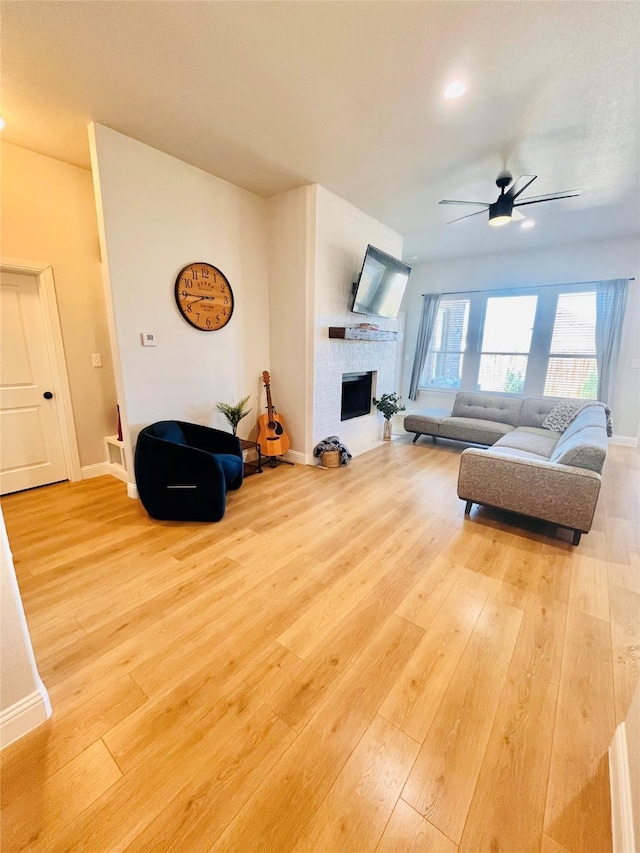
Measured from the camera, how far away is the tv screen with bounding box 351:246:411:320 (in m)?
3.82

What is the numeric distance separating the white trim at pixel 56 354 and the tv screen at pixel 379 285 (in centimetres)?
299

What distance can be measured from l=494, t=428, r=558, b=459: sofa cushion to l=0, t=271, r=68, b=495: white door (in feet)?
14.6

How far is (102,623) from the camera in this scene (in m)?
1.67

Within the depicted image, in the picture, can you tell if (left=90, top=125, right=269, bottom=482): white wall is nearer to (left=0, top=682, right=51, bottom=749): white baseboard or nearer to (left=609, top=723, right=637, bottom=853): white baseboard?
(left=0, top=682, right=51, bottom=749): white baseboard

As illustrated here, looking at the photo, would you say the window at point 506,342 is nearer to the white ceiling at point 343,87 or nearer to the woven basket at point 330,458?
the white ceiling at point 343,87

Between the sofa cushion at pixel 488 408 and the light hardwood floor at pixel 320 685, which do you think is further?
the sofa cushion at pixel 488 408

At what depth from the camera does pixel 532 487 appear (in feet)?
8.07

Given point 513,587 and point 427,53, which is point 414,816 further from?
point 427,53

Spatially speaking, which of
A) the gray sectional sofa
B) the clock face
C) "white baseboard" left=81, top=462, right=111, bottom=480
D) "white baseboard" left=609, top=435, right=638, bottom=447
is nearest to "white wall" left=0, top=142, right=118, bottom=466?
"white baseboard" left=81, top=462, right=111, bottom=480

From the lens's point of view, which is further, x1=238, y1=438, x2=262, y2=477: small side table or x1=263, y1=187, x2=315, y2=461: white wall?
x1=238, y1=438, x2=262, y2=477: small side table

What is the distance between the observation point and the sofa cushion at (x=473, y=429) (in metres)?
4.50

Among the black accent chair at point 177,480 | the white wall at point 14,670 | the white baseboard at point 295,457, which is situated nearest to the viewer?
the white wall at point 14,670

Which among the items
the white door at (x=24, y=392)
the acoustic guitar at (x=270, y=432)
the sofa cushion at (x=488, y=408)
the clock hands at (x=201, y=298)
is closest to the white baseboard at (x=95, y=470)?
the white door at (x=24, y=392)

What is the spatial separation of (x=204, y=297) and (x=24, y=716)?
3098 millimetres
